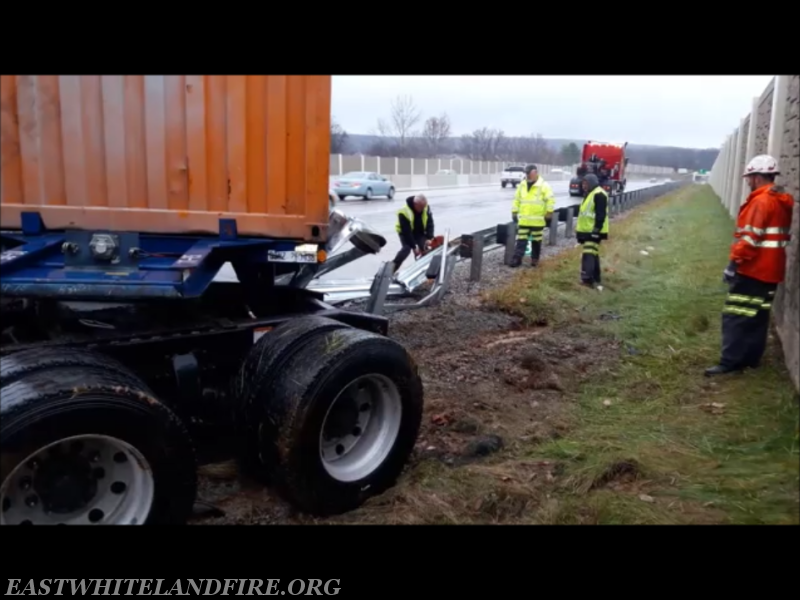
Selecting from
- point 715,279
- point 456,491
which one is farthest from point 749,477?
point 715,279

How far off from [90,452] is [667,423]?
375 cm

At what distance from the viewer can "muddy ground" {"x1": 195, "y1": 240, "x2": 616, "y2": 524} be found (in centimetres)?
407

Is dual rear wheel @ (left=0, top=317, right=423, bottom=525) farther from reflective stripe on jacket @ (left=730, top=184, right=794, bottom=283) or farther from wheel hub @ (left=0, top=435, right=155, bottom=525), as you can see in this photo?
reflective stripe on jacket @ (left=730, top=184, right=794, bottom=283)

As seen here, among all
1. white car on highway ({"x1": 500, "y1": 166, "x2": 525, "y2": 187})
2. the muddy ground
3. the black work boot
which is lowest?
the muddy ground

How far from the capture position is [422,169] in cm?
5694

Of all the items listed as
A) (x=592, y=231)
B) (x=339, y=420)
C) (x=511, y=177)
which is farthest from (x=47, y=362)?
(x=511, y=177)

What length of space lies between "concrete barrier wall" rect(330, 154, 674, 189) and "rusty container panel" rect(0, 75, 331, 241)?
38.3 meters

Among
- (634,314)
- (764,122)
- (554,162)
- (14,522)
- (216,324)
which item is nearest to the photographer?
(14,522)

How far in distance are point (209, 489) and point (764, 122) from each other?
12323 millimetres

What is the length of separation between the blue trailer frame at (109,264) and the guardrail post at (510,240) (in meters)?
8.75

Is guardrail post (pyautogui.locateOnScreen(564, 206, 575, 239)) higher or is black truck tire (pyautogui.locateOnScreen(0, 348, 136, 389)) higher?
black truck tire (pyautogui.locateOnScreen(0, 348, 136, 389))

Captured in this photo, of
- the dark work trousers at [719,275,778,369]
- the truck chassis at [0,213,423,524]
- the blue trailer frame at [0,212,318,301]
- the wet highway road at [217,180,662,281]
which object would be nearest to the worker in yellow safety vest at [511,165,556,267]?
the wet highway road at [217,180,662,281]

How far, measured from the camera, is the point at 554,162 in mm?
85375
